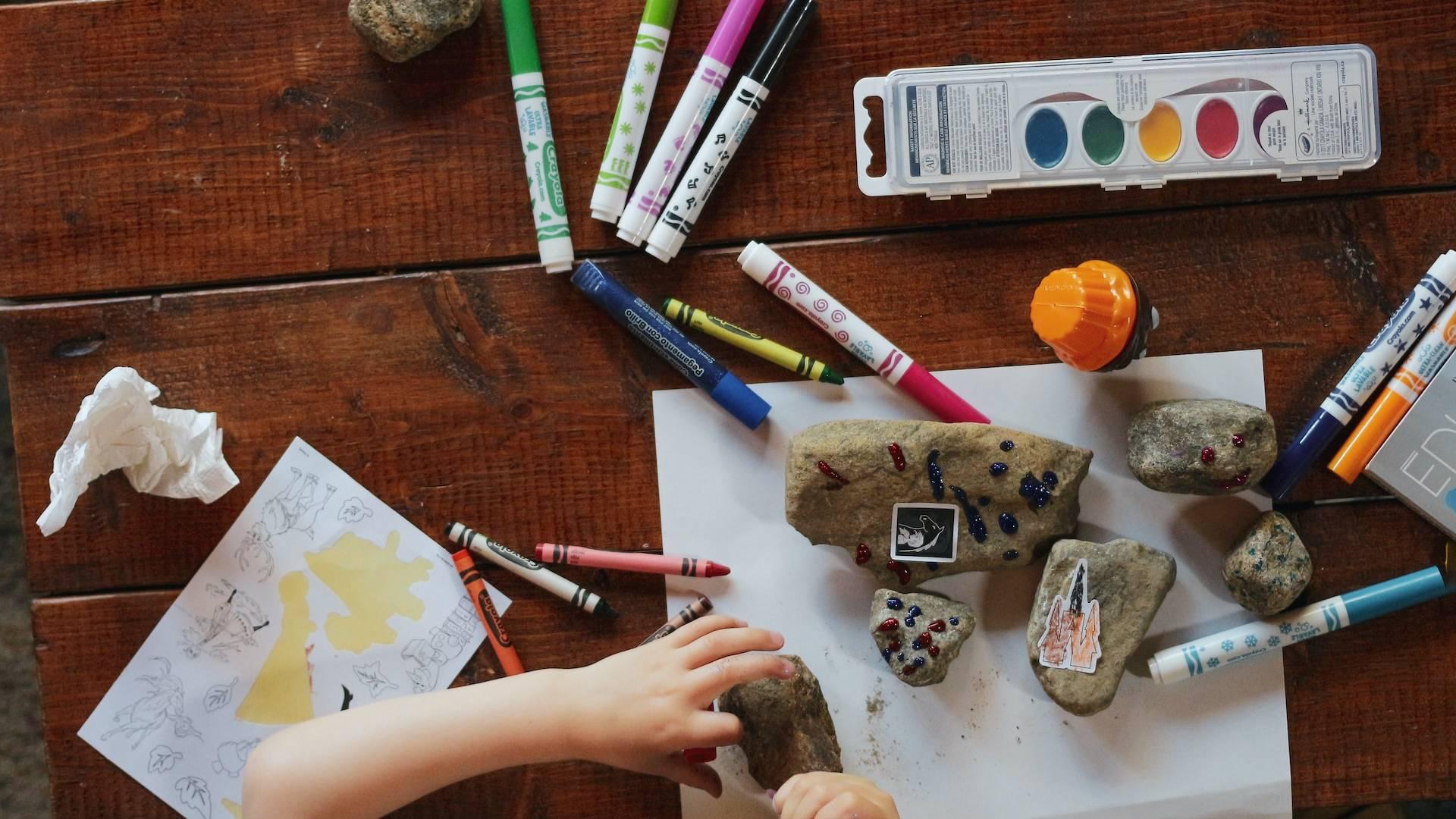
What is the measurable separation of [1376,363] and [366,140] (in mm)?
852

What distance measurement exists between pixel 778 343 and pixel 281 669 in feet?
1.66

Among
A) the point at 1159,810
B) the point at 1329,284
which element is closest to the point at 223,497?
the point at 1159,810

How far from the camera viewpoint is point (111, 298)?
86 cm

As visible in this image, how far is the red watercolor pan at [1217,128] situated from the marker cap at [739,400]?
42 centimetres

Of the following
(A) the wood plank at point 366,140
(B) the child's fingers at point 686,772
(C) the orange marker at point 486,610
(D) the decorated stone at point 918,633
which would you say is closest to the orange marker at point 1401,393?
(A) the wood plank at point 366,140

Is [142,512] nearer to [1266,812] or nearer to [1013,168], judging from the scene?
[1013,168]

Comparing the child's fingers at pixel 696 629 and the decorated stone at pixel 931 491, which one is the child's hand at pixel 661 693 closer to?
the child's fingers at pixel 696 629

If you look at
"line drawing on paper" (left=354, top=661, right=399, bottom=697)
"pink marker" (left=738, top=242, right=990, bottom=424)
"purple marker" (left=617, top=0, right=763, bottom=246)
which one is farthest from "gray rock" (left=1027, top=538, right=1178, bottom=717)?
"line drawing on paper" (left=354, top=661, right=399, bottom=697)

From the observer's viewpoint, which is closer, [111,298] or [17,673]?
[111,298]

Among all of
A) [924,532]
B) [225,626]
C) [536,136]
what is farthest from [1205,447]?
[225,626]

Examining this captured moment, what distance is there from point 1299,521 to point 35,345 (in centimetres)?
108

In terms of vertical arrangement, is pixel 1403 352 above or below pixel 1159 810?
above

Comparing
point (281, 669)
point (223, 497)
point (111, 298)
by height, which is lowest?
point (281, 669)

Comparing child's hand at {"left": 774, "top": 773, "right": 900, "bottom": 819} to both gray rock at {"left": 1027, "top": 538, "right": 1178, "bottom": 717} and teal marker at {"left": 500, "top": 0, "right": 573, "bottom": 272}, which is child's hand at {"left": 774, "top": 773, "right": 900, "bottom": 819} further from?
teal marker at {"left": 500, "top": 0, "right": 573, "bottom": 272}
